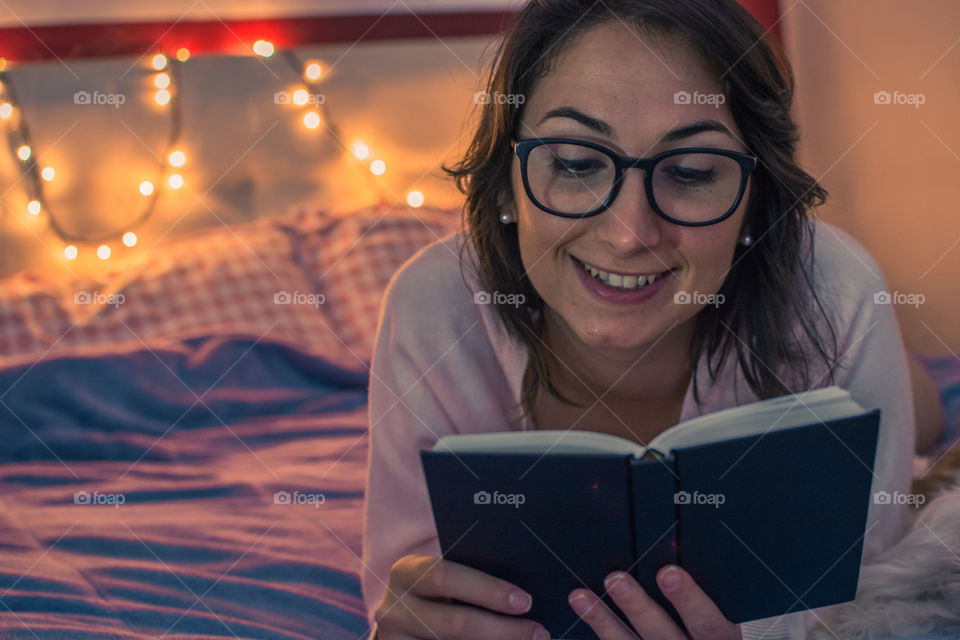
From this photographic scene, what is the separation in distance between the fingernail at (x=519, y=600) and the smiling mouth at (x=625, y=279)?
0.32 metres

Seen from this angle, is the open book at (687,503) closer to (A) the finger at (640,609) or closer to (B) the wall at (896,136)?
(A) the finger at (640,609)

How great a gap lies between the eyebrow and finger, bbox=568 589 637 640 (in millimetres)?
440

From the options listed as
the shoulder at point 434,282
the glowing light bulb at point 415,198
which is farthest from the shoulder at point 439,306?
the glowing light bulb at point 415,198

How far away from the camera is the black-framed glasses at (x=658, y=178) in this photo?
2.57 feet

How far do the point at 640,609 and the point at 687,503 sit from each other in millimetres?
126

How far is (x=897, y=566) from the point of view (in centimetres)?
81

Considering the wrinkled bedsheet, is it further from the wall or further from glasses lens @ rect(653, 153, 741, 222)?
the wall

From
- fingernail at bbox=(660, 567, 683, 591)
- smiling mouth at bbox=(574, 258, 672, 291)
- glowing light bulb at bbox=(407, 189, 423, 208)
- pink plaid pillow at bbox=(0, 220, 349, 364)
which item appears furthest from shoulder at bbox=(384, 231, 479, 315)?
glowing light bulb at bbox=(407, 189, 423, 208)

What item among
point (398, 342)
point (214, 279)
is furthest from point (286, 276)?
point (398, 342)

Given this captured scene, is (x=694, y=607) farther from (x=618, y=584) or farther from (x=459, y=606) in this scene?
(x=459, y=606)

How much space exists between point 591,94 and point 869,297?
0.45 metres

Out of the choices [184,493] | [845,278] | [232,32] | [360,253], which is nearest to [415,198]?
[360,253]

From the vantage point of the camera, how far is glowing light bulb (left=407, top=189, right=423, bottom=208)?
2.40 meters

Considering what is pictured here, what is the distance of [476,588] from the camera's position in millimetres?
765
